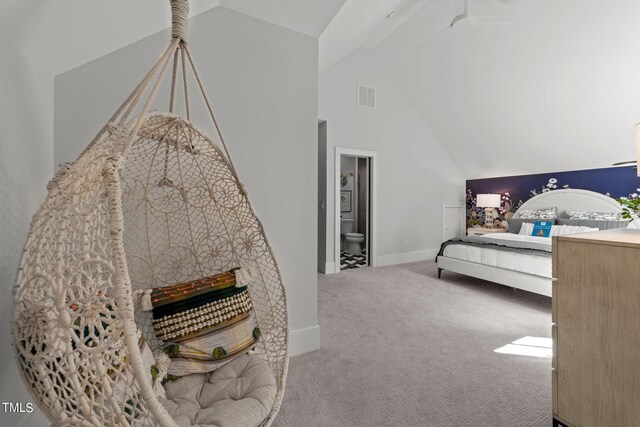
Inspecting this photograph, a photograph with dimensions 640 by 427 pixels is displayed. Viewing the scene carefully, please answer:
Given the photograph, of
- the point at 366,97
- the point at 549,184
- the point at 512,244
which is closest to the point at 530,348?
the point at 512,244

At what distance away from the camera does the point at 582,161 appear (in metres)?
4.21

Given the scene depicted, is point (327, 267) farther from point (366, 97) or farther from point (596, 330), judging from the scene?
point (596, 330)

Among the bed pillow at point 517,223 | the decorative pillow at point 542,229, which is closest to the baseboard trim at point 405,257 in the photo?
the bed pillow at point 517,223

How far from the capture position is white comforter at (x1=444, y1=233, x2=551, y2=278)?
2.97 meters

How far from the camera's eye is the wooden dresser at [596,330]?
3.70 ft

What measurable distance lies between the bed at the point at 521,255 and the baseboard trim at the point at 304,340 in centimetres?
234

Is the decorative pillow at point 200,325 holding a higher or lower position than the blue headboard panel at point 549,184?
lower

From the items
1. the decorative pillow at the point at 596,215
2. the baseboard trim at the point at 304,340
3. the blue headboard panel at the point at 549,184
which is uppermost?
the blue headboard panel at the point at 549,184

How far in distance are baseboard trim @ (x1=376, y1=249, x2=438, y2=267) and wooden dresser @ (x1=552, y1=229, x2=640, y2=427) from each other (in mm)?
3434

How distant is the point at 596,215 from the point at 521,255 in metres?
1.80

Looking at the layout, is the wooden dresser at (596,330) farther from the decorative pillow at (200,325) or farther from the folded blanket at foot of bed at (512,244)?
the folded blanket at foot of bed at (512,244)

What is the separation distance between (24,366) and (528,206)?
5858 mm

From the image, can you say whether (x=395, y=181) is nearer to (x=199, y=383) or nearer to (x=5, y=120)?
(x=199, y=383)

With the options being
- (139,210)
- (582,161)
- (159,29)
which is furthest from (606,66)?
(139,210)
